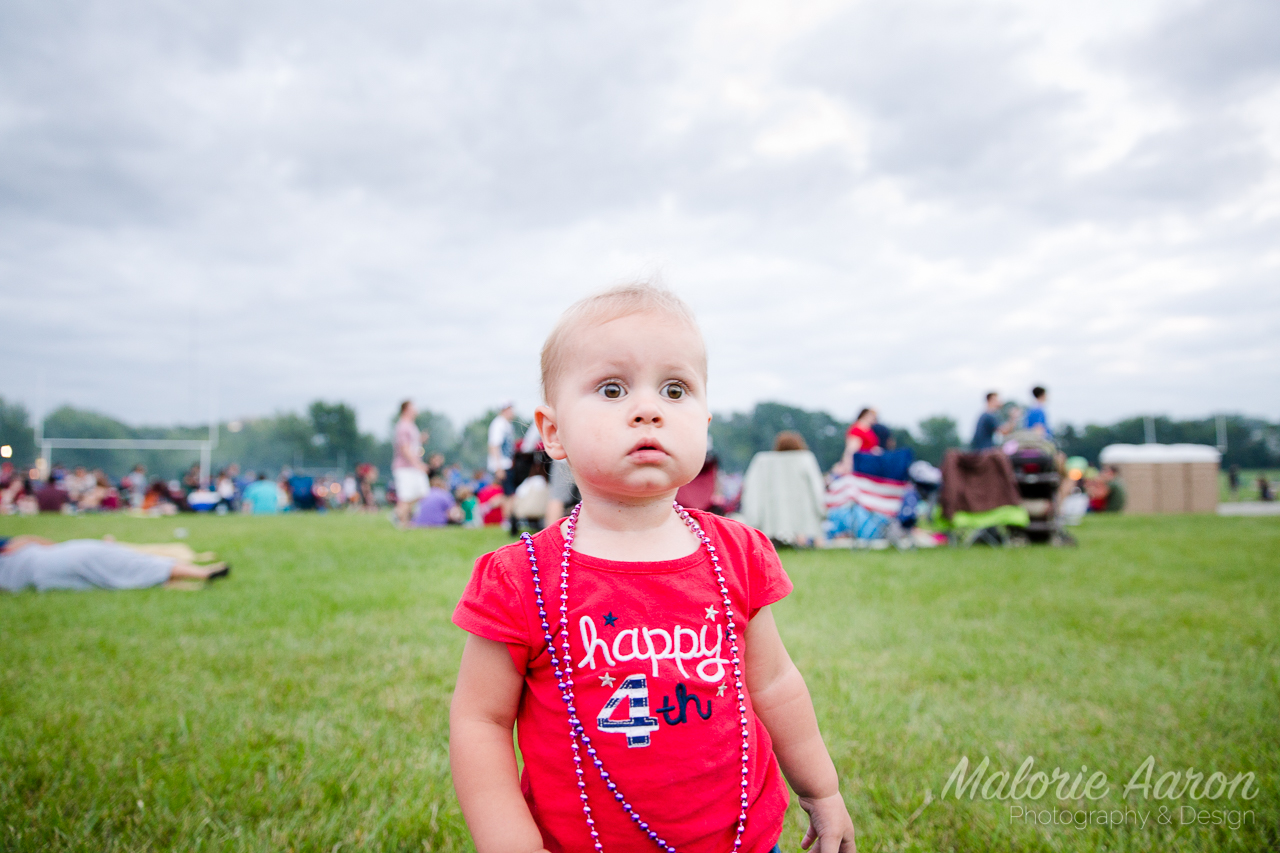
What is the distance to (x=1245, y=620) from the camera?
3.85 meters

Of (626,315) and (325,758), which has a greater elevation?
(626,315)

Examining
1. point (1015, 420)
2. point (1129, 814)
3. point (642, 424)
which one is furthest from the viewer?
point (1015, 420)

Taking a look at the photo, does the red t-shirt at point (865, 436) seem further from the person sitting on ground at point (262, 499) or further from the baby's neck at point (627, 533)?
the person sitting on ground at point (262, 499)

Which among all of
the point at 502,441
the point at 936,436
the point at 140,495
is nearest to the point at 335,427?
the point at 140,495

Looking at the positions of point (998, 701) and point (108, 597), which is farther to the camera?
point (108, 597)

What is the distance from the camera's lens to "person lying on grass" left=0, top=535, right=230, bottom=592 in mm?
5082

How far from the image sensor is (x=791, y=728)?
1129 mm

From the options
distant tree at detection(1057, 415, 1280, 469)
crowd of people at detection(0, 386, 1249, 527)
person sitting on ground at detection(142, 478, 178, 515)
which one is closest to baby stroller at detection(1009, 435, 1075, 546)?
crowd of people at detection(0, 386, 1249, 527)

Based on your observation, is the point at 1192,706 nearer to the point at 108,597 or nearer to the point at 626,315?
the point at 626,315

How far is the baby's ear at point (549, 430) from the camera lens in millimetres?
1062

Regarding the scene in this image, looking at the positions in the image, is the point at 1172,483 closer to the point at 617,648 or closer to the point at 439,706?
the point at 439,706

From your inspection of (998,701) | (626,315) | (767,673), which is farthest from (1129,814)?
(626,315)

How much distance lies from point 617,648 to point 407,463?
10720 mm

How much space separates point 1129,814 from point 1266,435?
47.7 metres
